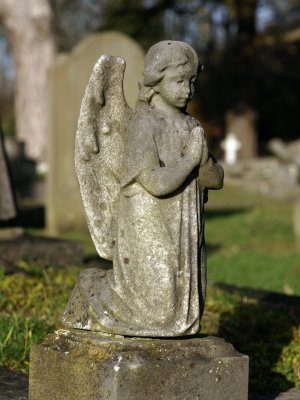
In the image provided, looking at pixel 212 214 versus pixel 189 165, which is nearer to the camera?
pixel 189 165

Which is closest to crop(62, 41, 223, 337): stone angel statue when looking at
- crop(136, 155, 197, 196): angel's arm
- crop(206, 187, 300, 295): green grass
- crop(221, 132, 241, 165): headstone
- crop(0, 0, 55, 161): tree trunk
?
crop(136, 155, 197, 196): angel's arm

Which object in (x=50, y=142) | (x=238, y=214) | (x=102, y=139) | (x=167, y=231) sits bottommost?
(x=238, y=214)

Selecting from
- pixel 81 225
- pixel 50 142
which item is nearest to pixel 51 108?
pixel 50 142

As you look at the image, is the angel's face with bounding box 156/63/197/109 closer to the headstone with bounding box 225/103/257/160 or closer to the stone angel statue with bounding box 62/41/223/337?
the stone angel statue with bounding box 62/41/223/337

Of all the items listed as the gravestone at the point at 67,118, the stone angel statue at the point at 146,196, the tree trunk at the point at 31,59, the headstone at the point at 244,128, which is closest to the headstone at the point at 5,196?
the stone angel statue at the point at 146,196

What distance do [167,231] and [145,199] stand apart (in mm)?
174

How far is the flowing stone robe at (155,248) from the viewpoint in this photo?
479cm

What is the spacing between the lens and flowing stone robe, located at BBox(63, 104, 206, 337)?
188 inches

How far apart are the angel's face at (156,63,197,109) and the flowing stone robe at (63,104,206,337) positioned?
0.09 metres

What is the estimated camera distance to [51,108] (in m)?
14.8

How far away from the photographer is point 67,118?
1466 centimetres

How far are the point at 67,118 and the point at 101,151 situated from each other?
31.8 feet

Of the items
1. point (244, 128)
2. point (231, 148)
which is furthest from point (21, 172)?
point (244, 128)

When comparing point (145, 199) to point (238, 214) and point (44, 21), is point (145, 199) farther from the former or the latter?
point (44, 21)
